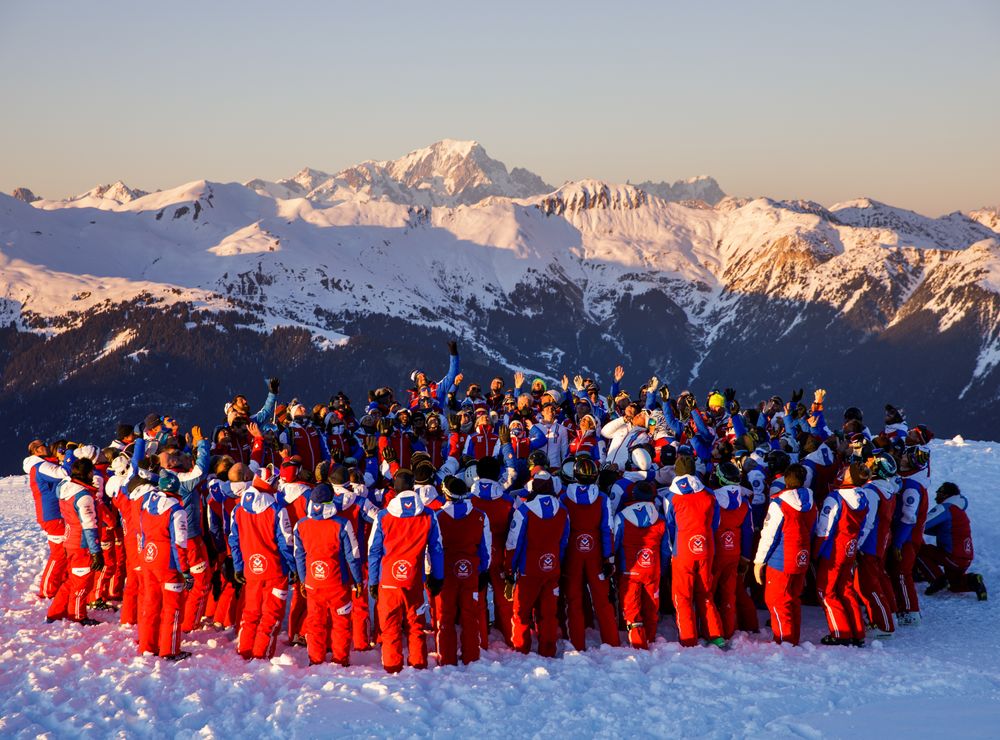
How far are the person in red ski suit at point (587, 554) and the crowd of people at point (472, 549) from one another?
0.03m

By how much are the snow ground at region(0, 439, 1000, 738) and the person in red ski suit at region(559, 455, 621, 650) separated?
0.37 metres

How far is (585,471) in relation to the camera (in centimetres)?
1209

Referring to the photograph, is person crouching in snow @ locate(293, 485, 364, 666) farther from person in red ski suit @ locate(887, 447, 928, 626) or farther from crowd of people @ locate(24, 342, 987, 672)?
person in red ski suit @ locate(887, 447, 928, 626)

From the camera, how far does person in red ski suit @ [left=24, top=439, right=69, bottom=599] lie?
13.9 meters

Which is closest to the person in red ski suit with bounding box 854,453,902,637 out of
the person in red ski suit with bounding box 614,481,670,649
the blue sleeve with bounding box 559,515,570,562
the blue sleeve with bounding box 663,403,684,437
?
the person in red ski suit with bounding box 614,481,670,649

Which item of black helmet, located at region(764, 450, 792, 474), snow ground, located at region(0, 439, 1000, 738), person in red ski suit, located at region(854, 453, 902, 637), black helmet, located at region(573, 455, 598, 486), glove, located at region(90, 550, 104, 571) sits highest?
black helmet, located at region(573, 455, 598, 486)

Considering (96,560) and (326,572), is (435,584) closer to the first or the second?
(326,572)

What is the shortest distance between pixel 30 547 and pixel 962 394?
203184 millimetres

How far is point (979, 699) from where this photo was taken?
1039cm

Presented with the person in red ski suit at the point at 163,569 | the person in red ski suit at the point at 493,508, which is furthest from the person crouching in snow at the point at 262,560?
the person in red ski suit at the point at 493,508

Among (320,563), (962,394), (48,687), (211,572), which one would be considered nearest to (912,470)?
(320,563)

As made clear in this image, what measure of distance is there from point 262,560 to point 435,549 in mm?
2176

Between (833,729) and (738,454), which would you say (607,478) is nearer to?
(738,454)

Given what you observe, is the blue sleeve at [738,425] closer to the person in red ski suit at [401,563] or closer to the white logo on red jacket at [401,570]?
the person in red ski suit at [401,563]
